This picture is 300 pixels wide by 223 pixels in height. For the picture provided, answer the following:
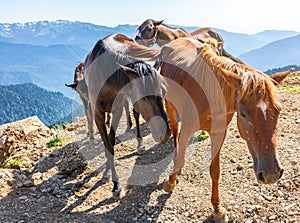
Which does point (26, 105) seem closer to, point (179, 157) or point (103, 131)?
point (103, 131)

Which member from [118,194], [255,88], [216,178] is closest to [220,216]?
[216,178]

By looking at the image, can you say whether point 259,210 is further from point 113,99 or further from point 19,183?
point 19,183

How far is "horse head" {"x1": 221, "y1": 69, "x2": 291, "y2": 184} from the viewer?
8.18 ft

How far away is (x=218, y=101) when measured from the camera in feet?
11.2

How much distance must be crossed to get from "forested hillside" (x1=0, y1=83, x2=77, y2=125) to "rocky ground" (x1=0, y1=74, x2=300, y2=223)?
116 meters

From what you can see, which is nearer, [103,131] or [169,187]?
[169,187]

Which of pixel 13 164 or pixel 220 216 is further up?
pixel 220 216

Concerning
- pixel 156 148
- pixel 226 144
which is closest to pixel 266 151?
pixel 226 144

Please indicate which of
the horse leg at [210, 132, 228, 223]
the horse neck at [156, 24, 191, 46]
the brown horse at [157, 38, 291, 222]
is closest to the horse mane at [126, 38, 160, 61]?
the brown horse at [157, 38, 291, 222]

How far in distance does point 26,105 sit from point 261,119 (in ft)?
474

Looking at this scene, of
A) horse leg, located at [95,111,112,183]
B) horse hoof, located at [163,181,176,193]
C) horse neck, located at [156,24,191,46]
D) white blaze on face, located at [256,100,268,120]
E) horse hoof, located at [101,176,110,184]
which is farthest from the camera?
horse neck, located at [156,24,191,46]

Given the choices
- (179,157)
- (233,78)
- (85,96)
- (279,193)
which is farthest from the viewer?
(85,96)

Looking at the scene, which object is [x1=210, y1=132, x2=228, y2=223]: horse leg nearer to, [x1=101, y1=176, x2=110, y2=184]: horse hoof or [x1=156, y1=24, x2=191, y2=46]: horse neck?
[x1=101, y1=176, x2=110, y2=184]: horse hoof

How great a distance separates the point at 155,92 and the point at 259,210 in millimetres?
2185
